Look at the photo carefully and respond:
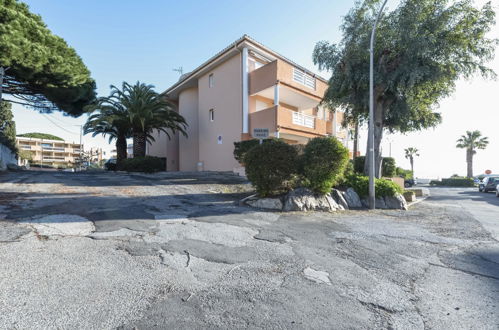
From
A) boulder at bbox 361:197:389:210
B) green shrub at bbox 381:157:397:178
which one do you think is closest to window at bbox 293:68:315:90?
green shrub at bbox 381:157:397:178

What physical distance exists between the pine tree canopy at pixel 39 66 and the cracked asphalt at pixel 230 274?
1223cm

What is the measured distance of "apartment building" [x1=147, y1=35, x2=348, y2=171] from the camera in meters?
14.3

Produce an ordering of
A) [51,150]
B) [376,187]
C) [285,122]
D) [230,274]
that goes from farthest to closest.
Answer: [51,150] → [285,122] → [376,187] → [230,274]

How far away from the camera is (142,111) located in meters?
16.8

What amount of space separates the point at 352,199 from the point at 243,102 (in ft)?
29.7

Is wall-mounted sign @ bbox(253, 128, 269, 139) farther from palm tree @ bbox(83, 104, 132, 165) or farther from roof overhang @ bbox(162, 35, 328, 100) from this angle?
palm tree @ bbox(83, 104, 132, 165)

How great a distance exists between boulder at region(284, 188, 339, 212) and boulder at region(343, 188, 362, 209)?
107 cm

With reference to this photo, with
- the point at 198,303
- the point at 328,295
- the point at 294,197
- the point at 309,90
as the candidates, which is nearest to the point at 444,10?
the point at 309,90

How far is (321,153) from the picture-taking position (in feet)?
24.4

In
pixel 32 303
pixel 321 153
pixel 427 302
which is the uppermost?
pixel 321 153

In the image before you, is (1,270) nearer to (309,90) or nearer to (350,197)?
(350,197)

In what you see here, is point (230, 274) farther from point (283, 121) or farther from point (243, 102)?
point (243, 102)

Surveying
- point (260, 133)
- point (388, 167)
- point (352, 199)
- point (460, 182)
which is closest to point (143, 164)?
point (260, 133)

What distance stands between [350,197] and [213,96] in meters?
12.5
